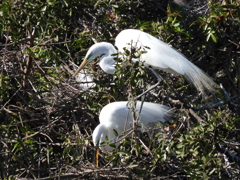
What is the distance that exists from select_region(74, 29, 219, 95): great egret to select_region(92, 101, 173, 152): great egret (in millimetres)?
263

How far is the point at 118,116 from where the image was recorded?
9.93 ft

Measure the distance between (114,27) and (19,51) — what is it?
2.75ft

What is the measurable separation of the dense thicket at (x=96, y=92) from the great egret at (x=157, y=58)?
8 centimetres

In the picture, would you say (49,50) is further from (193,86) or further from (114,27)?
(193,86)

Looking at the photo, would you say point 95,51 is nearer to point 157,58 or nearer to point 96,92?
point 96,92

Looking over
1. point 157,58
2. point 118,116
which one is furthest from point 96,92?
point 157,58

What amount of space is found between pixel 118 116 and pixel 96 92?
0.23 meters

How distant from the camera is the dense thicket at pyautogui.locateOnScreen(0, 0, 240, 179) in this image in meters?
2.29

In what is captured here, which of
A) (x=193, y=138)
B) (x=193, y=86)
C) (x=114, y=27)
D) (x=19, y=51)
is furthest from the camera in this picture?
(x=114, y=27)

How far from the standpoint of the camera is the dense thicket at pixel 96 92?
229cm

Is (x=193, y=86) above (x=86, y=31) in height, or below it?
below

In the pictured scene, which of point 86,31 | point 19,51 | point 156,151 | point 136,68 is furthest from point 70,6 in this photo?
point 156,151

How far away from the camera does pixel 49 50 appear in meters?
3.19

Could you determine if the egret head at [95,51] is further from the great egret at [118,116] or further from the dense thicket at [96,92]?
the great egret at [118,116]
